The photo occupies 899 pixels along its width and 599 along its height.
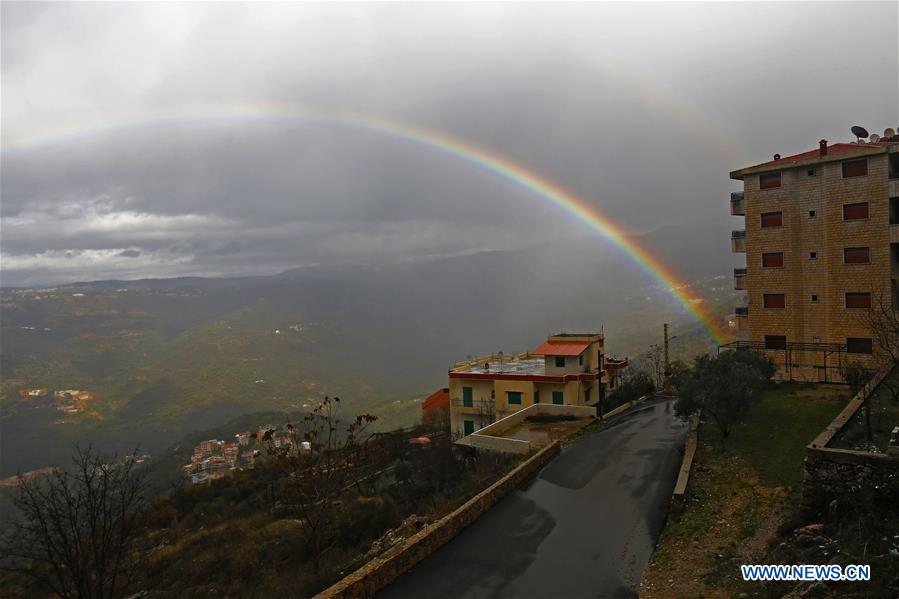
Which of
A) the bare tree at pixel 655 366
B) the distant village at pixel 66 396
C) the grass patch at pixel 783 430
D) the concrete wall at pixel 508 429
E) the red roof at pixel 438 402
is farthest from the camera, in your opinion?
the distant village at pixel 66 396

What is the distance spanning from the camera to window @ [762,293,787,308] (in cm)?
3784

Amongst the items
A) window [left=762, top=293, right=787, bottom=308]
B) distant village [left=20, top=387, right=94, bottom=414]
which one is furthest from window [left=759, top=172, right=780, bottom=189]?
distant village [left=20, top=387, right=94, bottom=414]

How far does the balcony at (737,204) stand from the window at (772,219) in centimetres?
156

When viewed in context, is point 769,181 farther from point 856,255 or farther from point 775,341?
point 775,341

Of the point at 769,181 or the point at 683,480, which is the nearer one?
the point at 683,480

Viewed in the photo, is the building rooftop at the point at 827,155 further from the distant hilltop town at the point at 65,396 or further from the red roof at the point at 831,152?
the distant hilltop town at the point at 65,396

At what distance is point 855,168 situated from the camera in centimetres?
3459

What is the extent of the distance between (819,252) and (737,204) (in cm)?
648

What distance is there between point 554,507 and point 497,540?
2939mm

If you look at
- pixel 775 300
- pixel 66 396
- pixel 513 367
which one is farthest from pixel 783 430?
pixel 66 396

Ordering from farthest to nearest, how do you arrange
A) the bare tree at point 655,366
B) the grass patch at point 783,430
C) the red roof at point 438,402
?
the red roof at point 438,402 < the bare tree at point 655,366 < the grass patch at point 783,430

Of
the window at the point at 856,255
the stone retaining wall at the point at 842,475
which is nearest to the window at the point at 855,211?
the window at the point at 856,255

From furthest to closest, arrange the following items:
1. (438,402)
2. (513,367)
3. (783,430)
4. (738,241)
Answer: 1. (438,402)
2. (513,367)
3. (738,241)
4. (783,430)

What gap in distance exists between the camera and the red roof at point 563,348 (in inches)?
1666
